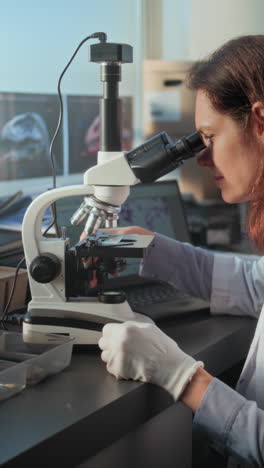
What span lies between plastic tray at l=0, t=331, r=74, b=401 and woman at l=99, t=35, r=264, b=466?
8 centimetres

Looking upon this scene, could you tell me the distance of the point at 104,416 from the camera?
99 cm

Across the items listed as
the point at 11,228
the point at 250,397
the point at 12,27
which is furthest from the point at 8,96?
the point at 250,397

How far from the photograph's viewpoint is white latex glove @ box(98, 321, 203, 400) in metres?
1.10

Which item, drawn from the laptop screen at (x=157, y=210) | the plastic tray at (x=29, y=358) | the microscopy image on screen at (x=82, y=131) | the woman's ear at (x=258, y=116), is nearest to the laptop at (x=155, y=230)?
the laptop screen at (x=157, y=210)

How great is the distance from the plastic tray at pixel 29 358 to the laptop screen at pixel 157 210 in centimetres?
56

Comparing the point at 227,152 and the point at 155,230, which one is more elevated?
the point at 227,152

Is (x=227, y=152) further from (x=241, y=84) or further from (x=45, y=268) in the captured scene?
(x=45, y=268)

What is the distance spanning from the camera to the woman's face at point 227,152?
49.7 inches

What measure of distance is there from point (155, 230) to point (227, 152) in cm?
56

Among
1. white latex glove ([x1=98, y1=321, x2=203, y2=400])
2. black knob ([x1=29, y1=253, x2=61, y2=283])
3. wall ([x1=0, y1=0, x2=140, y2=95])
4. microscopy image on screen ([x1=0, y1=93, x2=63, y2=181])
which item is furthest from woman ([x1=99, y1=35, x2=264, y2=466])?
wall ([x1=0, y1=0, x2=140, y2=95])

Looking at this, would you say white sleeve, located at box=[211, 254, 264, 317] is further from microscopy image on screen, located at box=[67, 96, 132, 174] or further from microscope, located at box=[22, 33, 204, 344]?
microscopy image on screen, located at box=[67, 96, 132, 174]

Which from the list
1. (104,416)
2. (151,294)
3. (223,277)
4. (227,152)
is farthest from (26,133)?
(104,416)

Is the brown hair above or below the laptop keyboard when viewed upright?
above

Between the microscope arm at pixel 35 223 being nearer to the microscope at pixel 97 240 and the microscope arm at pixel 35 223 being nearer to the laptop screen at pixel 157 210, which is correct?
the microscope at pixel 97 240
